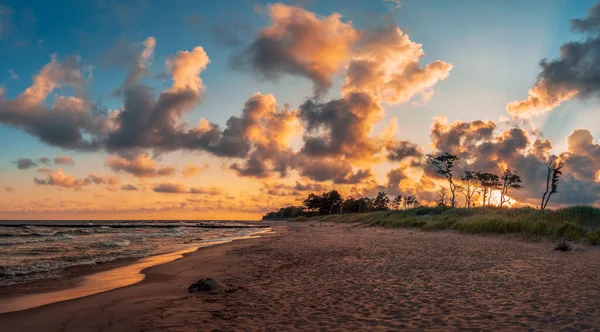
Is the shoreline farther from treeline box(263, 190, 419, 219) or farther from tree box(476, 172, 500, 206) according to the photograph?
treeline box(263, 190, 419, 219)

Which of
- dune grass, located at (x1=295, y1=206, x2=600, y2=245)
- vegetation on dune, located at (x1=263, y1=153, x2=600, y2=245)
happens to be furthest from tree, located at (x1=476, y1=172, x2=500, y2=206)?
dune grass, located at (x1=295, y1=206, x2=600, y2=245)

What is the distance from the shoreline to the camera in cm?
858

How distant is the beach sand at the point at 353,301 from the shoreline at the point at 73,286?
609 millimetres

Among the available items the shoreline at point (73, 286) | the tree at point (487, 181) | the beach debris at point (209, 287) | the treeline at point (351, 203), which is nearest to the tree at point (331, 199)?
the treeline at point (351, 203)

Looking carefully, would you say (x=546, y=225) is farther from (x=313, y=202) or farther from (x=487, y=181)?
(x=313, y=202)

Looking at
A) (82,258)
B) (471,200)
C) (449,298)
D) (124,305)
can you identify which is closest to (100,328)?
(124,305)

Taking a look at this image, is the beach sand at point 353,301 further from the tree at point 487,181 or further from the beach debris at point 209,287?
the tree at point 487,181

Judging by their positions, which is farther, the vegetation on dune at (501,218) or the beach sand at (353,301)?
the vegetation on dune at (501,218)

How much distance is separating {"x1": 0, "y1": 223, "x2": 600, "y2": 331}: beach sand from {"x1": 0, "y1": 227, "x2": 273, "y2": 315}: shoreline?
609 mm

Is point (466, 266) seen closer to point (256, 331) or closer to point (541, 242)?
point (256, 331)

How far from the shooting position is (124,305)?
796 centimetres

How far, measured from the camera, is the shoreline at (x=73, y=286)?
858 centimetres

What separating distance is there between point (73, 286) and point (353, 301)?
868 centimetres

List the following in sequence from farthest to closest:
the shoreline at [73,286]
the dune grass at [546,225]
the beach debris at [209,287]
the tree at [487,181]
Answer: the tree at [487,181], the dune grass at [546,225], the beach debris at [209,287], the shoreline at [73,286]
